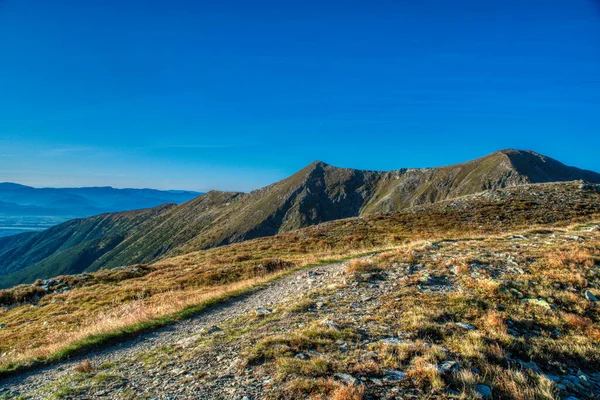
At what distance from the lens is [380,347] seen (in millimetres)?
8367

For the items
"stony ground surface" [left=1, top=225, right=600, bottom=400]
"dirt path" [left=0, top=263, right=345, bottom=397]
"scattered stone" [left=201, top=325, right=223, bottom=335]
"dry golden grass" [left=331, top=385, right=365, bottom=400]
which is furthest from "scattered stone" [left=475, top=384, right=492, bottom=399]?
"dirt path" [left=0, top=263, right=345, bottom=397]

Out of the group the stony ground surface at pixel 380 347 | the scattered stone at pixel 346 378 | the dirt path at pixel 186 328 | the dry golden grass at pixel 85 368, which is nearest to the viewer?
the scattered stone at pixel 346 378

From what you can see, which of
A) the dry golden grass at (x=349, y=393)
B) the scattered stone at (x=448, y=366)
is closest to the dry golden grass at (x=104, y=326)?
the dry golden grass at (x=349, y=393)

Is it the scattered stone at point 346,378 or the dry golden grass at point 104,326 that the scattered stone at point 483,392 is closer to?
the scattered stone at point 346,378

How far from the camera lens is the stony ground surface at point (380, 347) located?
6.77 metres

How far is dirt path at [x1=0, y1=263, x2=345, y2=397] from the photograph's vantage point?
926 cm

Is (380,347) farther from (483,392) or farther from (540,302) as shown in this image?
(540,302)

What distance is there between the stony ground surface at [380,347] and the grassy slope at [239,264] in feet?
15.1

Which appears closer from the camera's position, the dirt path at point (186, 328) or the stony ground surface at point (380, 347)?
the stony ground surface at point (380, 347)

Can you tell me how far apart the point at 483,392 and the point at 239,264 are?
81.8 ft

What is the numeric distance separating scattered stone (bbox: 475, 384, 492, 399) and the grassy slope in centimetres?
1262

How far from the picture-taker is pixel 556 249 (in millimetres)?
18656

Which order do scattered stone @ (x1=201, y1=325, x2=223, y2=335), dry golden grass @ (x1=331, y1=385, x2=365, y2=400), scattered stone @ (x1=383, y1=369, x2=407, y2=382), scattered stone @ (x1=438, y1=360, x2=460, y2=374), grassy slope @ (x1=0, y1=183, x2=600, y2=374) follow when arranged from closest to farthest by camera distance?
dry golden grass @ (x1=331, y1=385, x2=365, y2=400) < scattered stone @ (x1=383, y1=369, x2=407, y2=382) < scattered stone @ (x1=438, y1=360, x2=460, y2=374) < scattered stone @ (x1=201, y1=325, x2=223, y2=335) < grassy slope @ (x1=0, y1=183, x2=600, y2=374)

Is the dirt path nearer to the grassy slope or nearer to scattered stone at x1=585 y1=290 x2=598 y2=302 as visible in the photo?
the grassy slope
